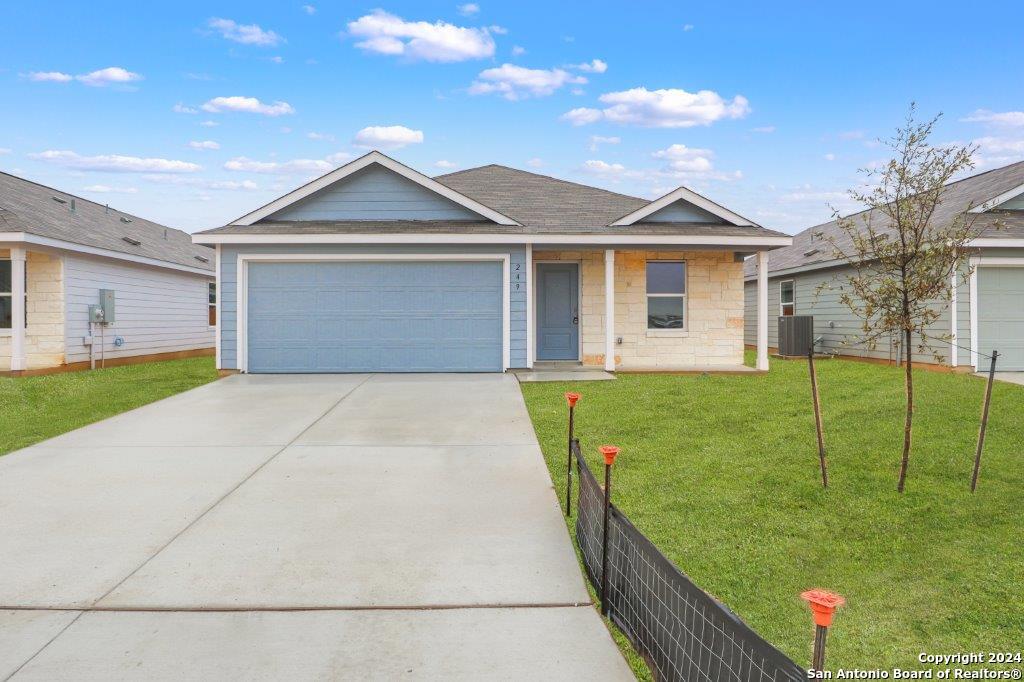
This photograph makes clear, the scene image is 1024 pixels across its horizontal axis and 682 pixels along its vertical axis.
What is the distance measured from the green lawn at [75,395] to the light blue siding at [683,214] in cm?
1090

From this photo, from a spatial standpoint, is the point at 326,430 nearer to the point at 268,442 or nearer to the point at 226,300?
the point at 268,442

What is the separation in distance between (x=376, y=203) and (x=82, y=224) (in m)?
8.69

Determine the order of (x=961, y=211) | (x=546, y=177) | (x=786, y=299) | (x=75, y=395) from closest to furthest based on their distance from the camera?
(x=75, y=395) → (x=961, y=211) → (x=546, y=177) → (x=786, y=299)

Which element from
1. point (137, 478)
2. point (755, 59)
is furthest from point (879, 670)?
point (755, 59)

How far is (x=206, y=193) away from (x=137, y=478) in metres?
26.1

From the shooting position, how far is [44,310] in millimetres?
14156

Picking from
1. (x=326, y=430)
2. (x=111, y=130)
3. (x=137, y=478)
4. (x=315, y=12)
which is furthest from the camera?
(x=111, y=130)

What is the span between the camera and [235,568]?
3736 mm

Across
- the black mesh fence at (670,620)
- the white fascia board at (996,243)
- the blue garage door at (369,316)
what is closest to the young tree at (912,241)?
the black mesh fence at (670,620)

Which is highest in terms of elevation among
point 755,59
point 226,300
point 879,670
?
point 755,59

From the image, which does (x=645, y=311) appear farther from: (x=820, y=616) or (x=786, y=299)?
(x=820, y=616)

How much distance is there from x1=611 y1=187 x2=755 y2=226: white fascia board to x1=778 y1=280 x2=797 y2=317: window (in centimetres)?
735

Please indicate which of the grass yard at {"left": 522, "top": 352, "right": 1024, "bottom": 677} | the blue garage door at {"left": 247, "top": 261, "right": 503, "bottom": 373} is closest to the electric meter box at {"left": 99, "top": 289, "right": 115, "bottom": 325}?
the blue garage door at {"left": 247, "top": 261, "right": 503, "bottom": 373}

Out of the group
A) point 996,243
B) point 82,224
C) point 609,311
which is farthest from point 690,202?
point 82,224
